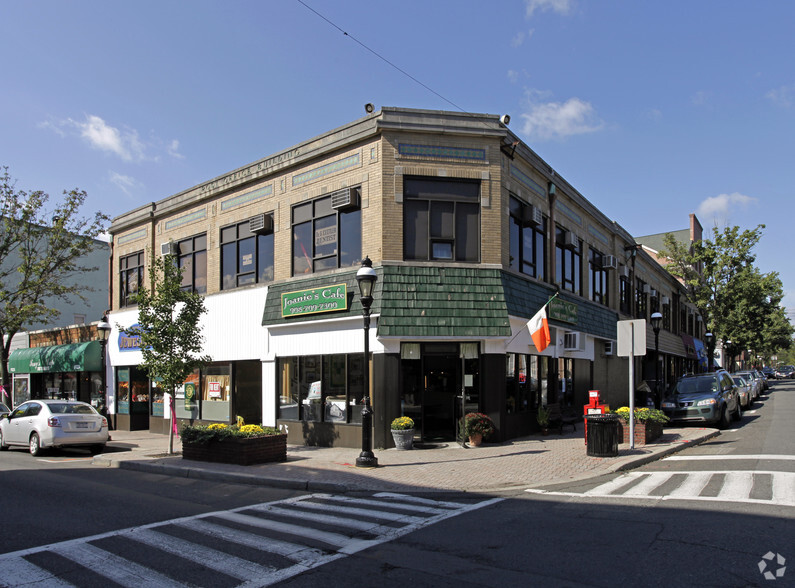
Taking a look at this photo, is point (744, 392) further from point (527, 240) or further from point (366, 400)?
point (366, 400)

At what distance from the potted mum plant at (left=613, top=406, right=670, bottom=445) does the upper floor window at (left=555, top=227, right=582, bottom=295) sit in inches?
243

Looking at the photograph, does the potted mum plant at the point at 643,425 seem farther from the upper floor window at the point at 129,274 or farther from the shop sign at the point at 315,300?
the upper floor window at the point at 129,274

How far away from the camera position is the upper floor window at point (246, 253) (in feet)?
60.3

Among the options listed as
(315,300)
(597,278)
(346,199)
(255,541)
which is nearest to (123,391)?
(315,300)

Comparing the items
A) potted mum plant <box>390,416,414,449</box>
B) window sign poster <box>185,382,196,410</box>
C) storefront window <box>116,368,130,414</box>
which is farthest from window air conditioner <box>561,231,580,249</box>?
storefront window <box>116,368,130,414</box>

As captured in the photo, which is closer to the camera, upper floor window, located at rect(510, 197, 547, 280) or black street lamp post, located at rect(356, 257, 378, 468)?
black street lamp post, located at rect(356, 257, 378, 468)

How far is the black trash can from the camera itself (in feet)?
41.0

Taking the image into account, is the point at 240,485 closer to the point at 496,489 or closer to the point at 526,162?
the point at 496,489

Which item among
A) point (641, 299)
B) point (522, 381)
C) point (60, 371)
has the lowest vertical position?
point (60, 371)

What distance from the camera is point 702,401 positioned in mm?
18359

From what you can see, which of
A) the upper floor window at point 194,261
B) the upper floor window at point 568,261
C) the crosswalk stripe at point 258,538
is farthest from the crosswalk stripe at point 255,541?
the upper floor window at point 568,261

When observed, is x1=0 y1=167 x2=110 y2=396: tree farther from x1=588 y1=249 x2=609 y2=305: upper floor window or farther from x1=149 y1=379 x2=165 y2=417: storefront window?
x1=588 y1=249 x2=609 y2=305: upper floor window

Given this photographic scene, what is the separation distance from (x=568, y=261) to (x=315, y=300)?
10.0 m

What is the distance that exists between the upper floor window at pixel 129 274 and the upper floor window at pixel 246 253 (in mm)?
5657
